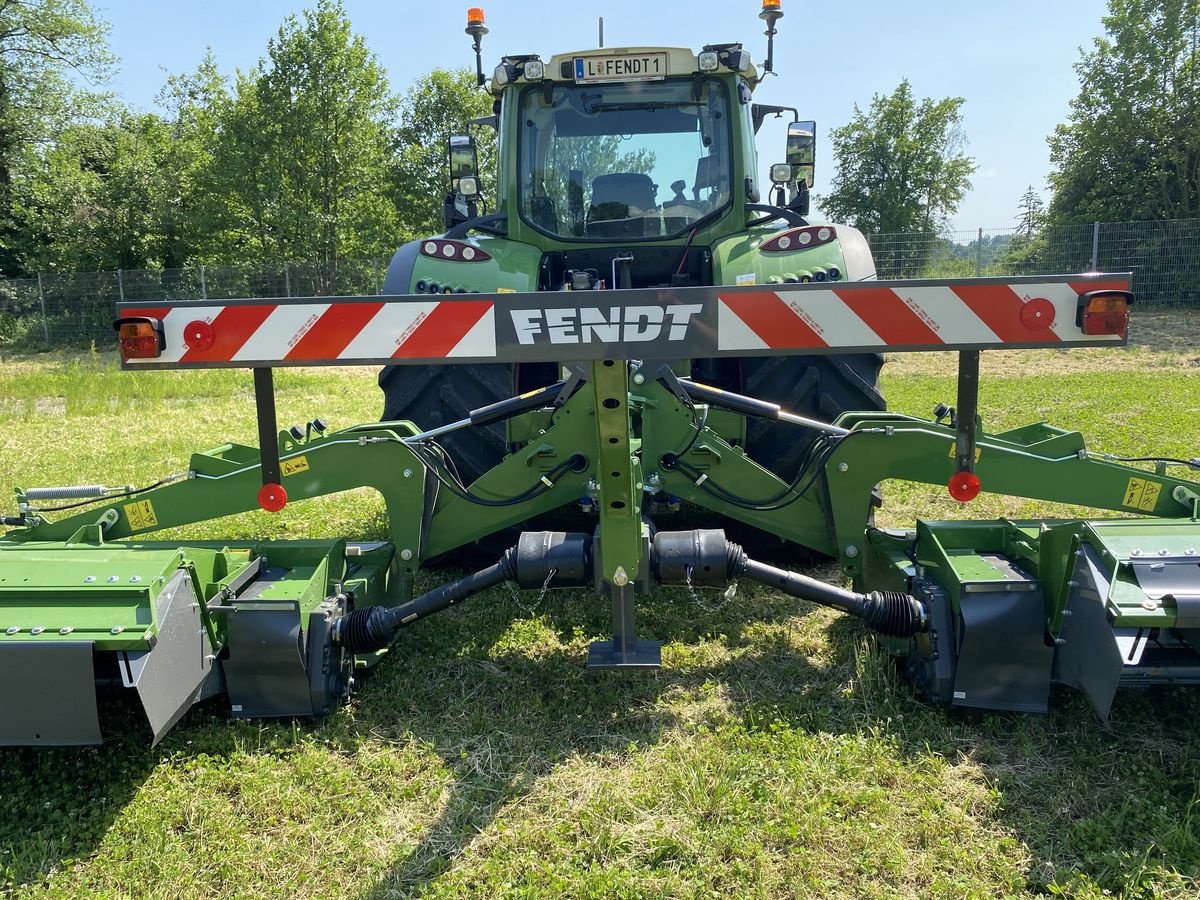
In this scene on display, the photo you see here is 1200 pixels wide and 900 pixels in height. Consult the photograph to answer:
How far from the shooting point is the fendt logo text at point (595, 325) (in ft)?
7.09

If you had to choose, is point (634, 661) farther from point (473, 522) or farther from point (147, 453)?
point (147, 453)

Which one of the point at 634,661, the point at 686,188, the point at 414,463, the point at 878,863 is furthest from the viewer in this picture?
the point at 686,188

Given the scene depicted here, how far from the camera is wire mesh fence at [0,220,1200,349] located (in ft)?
51.1

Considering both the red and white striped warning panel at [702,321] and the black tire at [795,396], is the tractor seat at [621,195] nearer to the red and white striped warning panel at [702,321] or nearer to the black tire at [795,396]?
the black tire at [795,396]

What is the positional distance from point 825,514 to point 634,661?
106 centimetres

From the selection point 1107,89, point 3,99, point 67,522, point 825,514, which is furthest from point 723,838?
point 3,99

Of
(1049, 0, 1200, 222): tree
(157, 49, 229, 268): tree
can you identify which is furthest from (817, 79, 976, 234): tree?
(157, 49, 229, 268): tree

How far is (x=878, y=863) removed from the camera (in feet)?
6.81

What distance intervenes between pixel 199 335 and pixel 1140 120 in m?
23.0

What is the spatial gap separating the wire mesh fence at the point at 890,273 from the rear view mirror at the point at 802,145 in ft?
33.2

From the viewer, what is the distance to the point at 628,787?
2.39 m

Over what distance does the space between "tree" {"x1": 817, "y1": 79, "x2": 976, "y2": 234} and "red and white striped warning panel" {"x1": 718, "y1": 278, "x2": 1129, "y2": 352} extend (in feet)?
102

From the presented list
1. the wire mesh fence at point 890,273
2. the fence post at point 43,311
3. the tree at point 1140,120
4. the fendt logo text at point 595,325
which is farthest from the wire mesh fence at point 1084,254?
the fence post at point 43,311

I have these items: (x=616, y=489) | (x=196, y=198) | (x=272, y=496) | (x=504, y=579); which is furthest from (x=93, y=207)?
(x=616, y=489)
